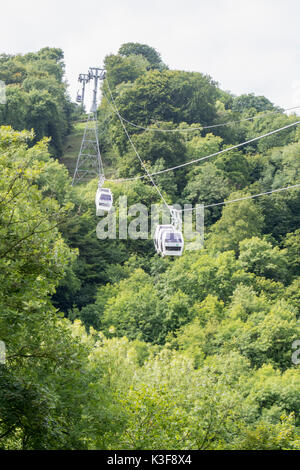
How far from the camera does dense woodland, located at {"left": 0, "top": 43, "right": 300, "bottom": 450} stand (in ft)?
48.6

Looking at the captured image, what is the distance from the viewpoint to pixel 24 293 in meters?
14.1

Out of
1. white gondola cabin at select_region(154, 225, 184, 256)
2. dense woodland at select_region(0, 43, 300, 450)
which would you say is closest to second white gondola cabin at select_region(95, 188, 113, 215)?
dense woodland at select_region(0, 43, 300, 450)

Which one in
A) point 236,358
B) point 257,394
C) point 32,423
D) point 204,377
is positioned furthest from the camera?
point 236,358

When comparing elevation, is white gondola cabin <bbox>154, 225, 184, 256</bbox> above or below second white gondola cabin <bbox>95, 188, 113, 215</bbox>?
below

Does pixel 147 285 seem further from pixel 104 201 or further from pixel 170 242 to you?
pixel 170 242

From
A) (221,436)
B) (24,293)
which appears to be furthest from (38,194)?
(221,436)

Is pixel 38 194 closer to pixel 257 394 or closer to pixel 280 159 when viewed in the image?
pixel 257 394

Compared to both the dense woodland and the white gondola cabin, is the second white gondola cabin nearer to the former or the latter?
the dense woodland

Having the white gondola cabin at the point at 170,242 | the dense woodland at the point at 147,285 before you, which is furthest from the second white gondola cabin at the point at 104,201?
the white gondola cabin at the point at 170,242

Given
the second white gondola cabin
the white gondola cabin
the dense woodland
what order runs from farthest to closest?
the second white gondola cabin < the white gondola cabin < the dense woodland

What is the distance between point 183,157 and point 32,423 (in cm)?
5133

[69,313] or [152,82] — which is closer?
[69,313]

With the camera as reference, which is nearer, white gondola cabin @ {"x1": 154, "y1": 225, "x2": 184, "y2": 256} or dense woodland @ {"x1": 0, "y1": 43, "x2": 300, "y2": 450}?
dense woodland @ {"x1": 0, "y1": 43, "x2": 300, "y2": 450}

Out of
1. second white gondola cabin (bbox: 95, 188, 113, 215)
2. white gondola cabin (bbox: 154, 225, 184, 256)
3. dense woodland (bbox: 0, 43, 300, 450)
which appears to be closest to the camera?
dense woodland (bbox: 0, 43, 300, 450)
